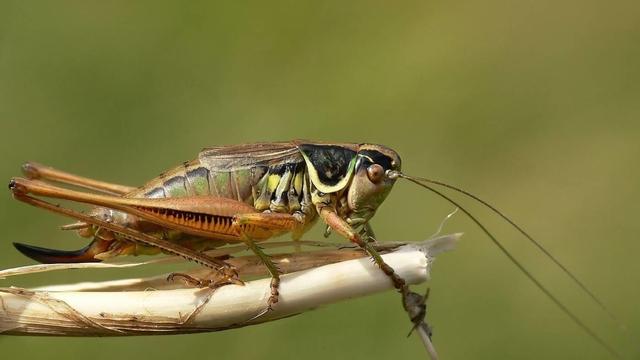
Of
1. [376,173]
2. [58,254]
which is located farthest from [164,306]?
[376,173]

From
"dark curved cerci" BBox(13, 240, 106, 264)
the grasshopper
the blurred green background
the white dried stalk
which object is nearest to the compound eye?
the grasshopper

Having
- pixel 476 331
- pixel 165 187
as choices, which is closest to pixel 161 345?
pixel 476 331

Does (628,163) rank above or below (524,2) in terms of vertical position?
below

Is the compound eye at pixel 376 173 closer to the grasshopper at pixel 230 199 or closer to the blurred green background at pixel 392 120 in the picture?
the grasshopper at pixel 230 199

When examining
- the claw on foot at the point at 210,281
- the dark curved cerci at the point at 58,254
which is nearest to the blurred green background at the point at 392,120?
the dark curved cerci at the point at 58,254

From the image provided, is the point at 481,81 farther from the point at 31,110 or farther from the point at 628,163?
the point at 31,110

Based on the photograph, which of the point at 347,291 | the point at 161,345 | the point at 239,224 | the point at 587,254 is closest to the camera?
the point at 347,291

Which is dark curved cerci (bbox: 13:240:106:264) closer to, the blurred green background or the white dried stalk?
the white dried stalk
